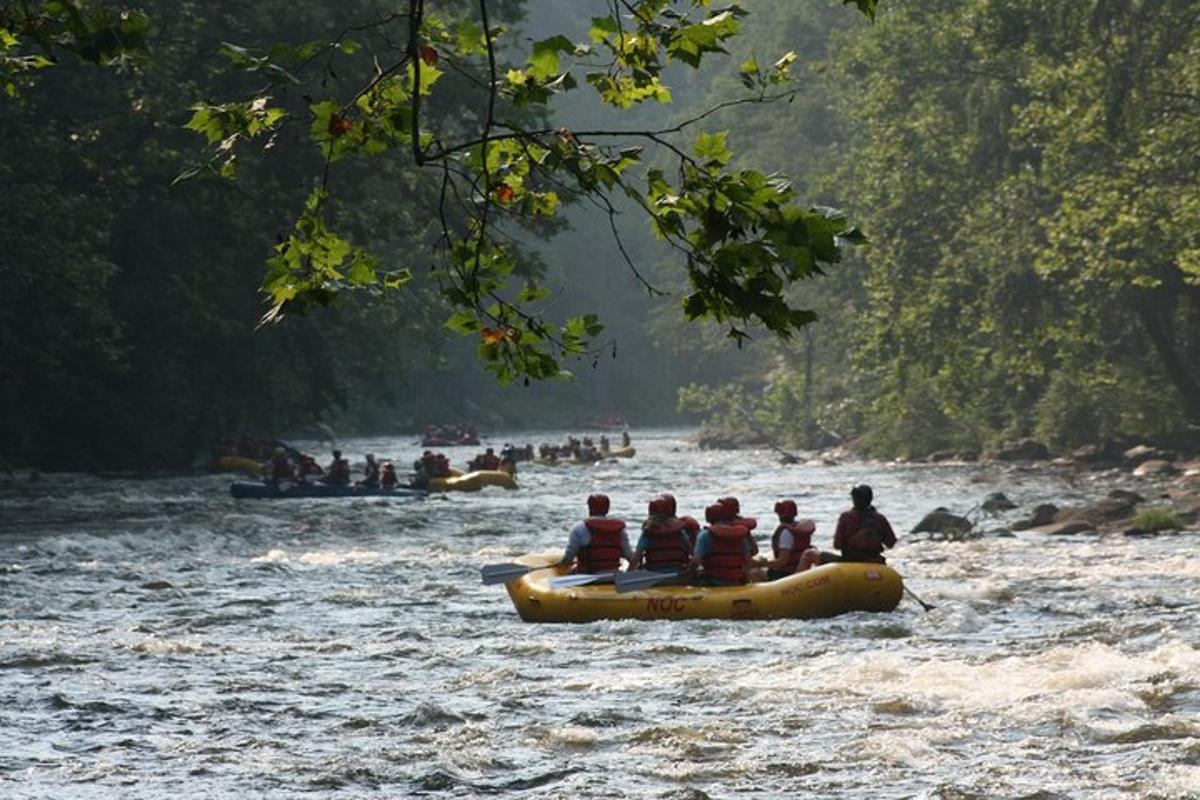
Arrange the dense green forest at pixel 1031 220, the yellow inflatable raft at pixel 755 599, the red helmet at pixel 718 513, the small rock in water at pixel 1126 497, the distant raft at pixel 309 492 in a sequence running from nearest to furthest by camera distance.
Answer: the yellow inflatable raft at pixel 755 599, the red helmet at pixel 718 513, the small rock in water at pixel 1126 497, the dense green forest at pixel 1031 220, the distant raft at pixel 309 492

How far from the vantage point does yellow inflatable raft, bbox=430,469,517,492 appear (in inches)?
1453

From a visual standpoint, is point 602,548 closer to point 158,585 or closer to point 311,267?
point 158,585

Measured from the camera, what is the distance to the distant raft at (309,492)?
33062 millimetres

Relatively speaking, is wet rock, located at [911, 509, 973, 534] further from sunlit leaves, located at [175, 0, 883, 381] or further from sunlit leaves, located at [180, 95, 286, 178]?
sunlit leaves, located at [180, 95, 286, 178]

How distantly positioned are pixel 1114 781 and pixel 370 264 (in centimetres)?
564

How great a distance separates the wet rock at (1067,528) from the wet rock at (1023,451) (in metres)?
17.5

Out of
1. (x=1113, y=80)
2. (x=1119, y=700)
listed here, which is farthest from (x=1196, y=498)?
(x=1119, y=700)

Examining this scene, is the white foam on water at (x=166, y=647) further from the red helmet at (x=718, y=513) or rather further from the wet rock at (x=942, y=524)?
the wet rock at (x=942, y=524)

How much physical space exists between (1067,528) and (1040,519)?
1.02m

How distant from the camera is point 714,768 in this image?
34.2ft

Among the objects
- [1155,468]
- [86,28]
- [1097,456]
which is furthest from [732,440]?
[86,28]

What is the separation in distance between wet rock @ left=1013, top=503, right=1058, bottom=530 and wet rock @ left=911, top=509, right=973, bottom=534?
0.91 metres

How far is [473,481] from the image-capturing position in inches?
1462

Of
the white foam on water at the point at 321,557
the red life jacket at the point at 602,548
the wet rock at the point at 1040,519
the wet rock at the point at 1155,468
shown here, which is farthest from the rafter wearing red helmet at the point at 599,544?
the wet rock at the point at 1155,468
